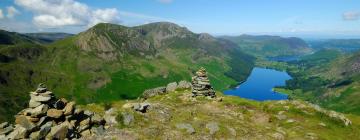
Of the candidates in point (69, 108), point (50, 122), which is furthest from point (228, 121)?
point (50, 122)

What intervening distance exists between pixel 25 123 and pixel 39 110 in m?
2.44

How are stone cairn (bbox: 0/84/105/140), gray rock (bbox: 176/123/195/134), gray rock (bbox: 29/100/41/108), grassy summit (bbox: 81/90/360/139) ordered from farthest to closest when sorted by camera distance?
gray rock (bbox: 176/123/195/134), grassy summit (bbox: 81/90/360/139), gray rock (bbox: 29/100/41/108), stone cairn (bbox: 0/84/105/140)

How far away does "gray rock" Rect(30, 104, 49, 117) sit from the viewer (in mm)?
40375

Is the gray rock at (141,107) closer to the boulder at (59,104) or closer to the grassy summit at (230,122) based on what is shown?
the grassy summit at (230,122)

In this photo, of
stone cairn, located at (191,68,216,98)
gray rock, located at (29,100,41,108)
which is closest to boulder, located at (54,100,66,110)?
gray rock, located at (29,100,41,108)

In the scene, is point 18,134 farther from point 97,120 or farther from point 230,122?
point 230,122

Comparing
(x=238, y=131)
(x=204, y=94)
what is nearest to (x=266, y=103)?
(x=204, y=94)

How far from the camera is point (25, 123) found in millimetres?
38969

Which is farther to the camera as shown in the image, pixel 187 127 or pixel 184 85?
pixel 184 85

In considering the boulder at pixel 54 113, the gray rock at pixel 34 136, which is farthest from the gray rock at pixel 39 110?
the gray rock at pixel 34 136

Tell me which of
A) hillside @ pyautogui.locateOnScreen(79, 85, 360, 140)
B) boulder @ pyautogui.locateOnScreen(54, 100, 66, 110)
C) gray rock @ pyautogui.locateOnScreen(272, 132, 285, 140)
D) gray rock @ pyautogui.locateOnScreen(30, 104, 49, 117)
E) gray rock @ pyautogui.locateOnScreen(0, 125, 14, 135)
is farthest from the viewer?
gray rock @ pyautogui.locateOnScreen(272, 132, 285, 140)

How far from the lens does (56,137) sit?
38625 mm

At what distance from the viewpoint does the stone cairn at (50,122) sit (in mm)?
38219

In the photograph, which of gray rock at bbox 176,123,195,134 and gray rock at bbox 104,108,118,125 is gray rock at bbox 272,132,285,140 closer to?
gray rock at bbox 176,123,195,134
